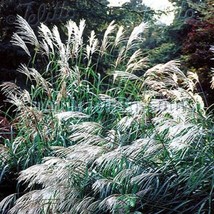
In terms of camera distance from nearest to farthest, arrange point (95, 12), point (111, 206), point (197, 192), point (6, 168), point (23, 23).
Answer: point (111, 206), point (197, 192), point (6, 168), point (23, 23), point (95, 12)

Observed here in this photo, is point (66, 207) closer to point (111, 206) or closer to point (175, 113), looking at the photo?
point (111, 206)

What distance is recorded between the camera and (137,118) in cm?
333

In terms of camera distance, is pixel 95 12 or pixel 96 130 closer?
pixel 96 130

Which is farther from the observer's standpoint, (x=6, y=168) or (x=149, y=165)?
(x=6, y=168)

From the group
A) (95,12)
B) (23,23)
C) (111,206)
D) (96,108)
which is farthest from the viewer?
(95,12)

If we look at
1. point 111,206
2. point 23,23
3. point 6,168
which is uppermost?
point 23,23

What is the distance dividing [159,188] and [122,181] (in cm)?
24

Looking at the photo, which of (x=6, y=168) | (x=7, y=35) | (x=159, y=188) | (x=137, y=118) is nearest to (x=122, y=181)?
(x=159, y=188)

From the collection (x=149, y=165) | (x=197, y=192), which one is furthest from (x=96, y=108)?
(x=197, y=192)

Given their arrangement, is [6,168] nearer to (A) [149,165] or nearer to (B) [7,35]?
(A) [149,165]

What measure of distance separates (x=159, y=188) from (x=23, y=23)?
95.0 inches

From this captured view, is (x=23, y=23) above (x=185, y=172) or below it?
above

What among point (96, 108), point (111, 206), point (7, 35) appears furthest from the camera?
point (7, 35)

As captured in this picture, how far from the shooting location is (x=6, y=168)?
11.8 ft
